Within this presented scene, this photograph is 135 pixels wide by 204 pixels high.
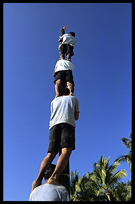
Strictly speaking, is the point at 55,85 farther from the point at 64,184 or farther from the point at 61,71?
the point at 64,184

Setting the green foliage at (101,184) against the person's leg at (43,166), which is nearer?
the person's leg at (43,166)

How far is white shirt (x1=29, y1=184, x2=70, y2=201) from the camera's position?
7.09ft

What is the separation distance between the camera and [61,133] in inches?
116

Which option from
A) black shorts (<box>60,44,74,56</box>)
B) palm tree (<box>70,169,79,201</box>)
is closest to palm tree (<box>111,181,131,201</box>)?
palm tree (<box>70,169,79,201</box>)

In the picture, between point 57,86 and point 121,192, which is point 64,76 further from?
point 121,192

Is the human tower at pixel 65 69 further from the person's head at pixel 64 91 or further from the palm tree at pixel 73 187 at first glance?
the palm tree at pixel 73 187

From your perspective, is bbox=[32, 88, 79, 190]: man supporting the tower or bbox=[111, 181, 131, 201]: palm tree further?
bbox=[111, 181, 131, 201]: palm tree

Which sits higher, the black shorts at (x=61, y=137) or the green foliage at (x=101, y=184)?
the black shorts at (x=61, y=137)

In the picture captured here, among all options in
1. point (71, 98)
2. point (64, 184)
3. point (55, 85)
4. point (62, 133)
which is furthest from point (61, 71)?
point (64, 184)

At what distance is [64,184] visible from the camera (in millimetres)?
2561

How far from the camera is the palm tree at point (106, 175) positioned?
59.0ft

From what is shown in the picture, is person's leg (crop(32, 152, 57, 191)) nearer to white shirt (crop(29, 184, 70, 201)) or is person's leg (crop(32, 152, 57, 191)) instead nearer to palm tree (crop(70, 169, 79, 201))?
white shirt (crop(29, 184, 70, 201))

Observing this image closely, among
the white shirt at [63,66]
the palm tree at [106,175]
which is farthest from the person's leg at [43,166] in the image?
the palm tree at [106,175]

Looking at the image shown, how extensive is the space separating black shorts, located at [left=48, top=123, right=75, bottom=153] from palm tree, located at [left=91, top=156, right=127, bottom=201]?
53.7 ft
